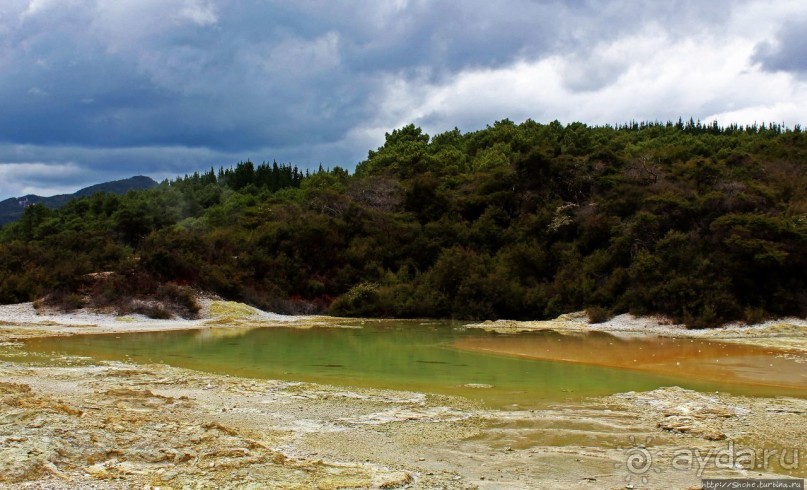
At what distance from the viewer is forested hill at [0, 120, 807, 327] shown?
96.4 ft

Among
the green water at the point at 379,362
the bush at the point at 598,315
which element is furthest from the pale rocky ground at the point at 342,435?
the bush at the point at 598,315

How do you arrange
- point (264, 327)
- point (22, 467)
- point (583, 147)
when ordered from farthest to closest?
point (583, 147), point (264, 327), point (22, 467)

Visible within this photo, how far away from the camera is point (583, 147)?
5084 cm

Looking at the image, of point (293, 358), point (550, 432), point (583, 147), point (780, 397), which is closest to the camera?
point (550, 432)

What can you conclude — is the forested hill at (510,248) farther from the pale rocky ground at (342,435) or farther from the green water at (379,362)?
the pale rocky ground at (342,435)

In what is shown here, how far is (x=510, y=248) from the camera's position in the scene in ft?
131

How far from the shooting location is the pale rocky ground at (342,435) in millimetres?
6973

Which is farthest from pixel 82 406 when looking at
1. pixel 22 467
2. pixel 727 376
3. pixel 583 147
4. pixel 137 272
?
pixel 583 147

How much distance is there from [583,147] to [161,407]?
45.2 meters

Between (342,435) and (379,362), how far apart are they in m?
8.82

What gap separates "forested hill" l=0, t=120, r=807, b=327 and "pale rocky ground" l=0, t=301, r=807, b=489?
1935 cm

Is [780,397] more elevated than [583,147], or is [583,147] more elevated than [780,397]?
[583,147]

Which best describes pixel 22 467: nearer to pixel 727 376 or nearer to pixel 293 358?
pixel 293 358

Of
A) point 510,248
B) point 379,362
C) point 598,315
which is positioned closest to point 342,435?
point 379,362
